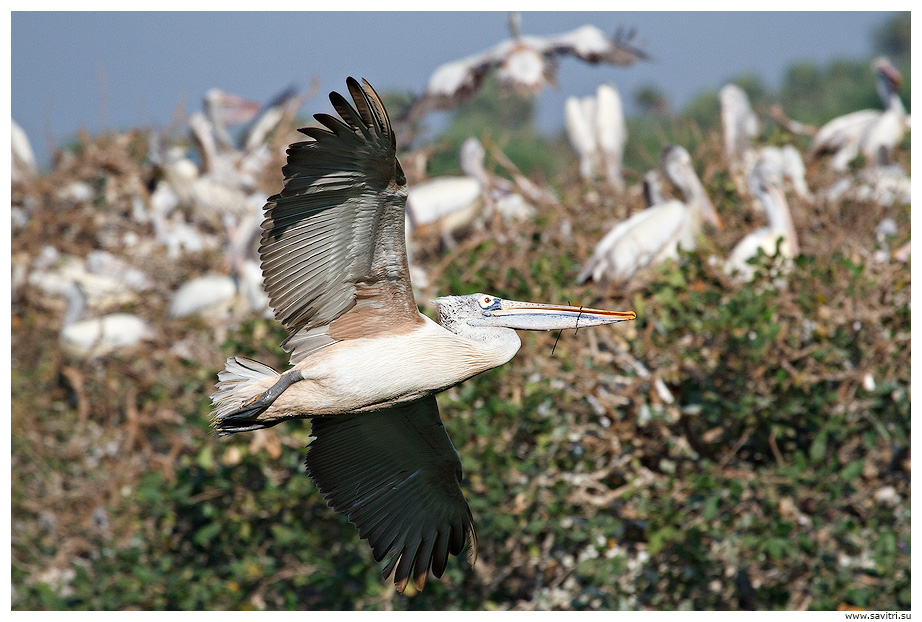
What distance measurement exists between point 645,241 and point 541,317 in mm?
2716

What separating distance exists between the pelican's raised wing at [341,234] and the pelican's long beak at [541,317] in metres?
0.27

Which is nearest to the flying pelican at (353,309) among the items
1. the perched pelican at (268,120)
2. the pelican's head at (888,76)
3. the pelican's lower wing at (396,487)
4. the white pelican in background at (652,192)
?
the pelican's lower wing at (396,487)

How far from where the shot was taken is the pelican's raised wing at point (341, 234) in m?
3.30

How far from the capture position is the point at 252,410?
3465 mm

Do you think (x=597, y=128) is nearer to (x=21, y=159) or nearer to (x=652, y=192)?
(x=652, y=192)

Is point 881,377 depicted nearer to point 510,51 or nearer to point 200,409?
point 200,409

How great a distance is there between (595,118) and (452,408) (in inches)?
228

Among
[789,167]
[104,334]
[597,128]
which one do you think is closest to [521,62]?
[597,128]

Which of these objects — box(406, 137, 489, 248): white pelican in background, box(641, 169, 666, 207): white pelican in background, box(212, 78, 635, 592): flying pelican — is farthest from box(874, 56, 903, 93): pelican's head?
box(212, 78, 635, 592): flying pelican

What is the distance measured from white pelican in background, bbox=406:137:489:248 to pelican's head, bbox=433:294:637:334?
14.0 ft

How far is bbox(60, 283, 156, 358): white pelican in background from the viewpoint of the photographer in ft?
25.2

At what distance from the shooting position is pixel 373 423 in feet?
13.1

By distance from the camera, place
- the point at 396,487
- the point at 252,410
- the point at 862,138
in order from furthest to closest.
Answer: the point at 862,138 → the point at 396,487 → the point at 252,410

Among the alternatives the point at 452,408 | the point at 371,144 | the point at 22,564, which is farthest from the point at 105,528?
the point at 371,144
